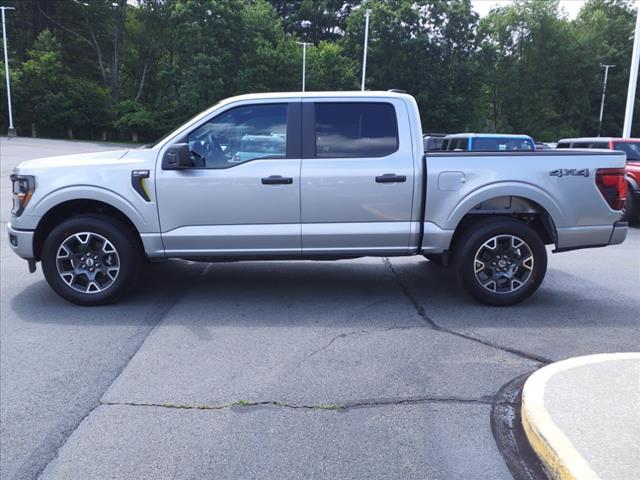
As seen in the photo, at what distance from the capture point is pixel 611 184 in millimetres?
5910

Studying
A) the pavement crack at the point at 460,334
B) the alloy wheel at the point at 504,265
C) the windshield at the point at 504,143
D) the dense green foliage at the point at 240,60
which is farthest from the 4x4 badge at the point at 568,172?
the dense green foliage at the point at 240,60

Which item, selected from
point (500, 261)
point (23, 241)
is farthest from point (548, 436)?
point (23, 241)

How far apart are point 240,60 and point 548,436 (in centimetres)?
4639

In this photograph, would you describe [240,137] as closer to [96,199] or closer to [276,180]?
[276,180]

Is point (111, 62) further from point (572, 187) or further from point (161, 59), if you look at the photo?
point (572, 187)

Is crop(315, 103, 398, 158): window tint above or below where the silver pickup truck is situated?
above

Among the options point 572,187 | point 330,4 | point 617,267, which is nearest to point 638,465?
point 572,187

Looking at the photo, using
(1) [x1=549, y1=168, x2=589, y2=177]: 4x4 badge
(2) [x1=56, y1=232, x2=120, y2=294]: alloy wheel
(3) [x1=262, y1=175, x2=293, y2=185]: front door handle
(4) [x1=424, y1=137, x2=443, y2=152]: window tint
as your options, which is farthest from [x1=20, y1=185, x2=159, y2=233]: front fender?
(4) [x1=424, y1=137, x2=443, y2=152]: window tint

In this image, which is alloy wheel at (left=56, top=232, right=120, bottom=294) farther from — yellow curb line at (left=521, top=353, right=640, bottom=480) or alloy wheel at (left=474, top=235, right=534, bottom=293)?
yellow curb line at (left=521, top=353, right=640, bottom=480)

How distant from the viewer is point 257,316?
5.66 m

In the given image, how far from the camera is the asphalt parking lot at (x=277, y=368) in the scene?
127 inches

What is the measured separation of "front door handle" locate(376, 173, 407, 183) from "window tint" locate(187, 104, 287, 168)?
99 cm

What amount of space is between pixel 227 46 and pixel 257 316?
43.5 metres

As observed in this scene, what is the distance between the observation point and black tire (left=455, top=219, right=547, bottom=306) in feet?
19.4
